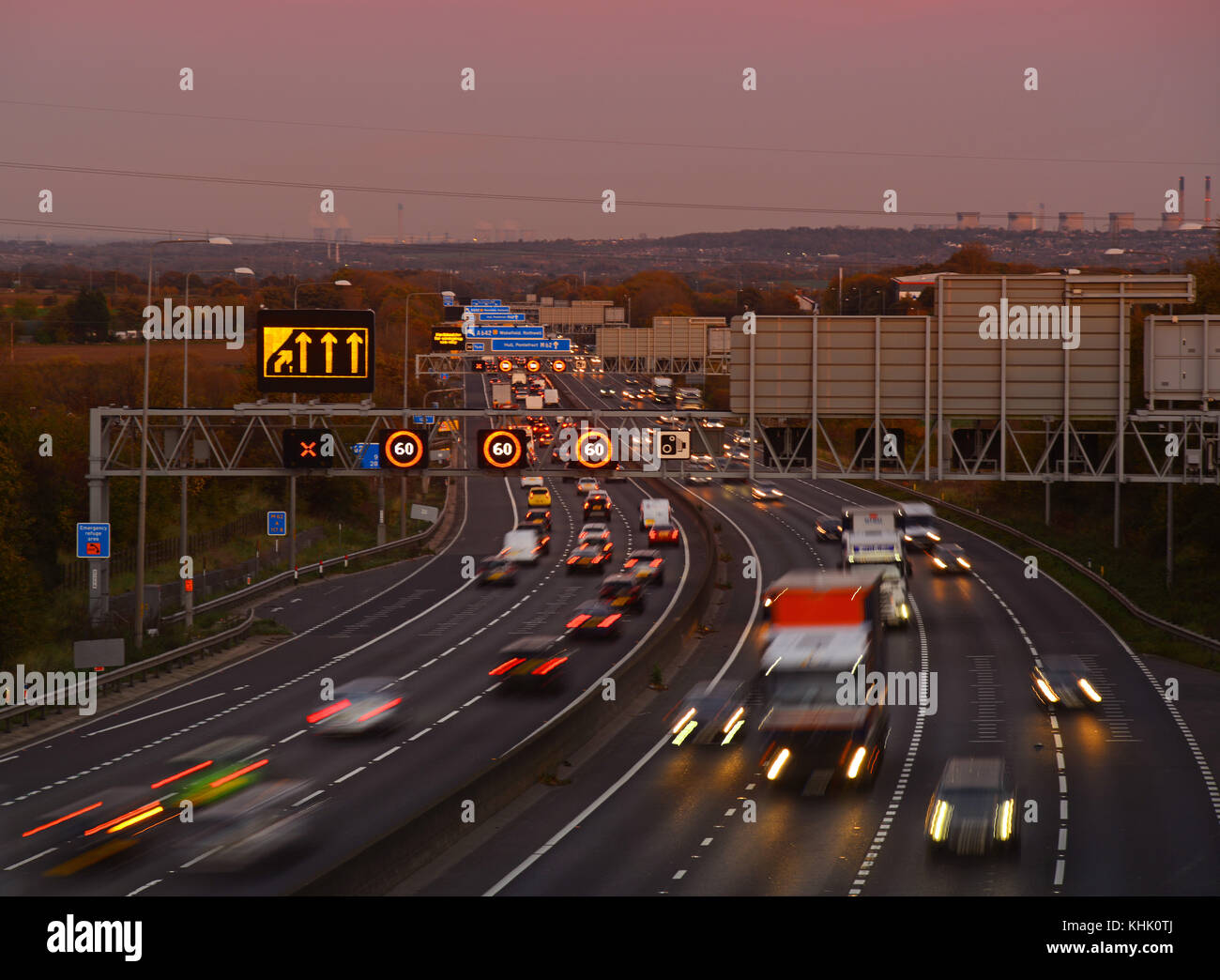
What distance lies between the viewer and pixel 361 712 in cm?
3003

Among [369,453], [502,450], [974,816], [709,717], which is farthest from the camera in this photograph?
[369,453]

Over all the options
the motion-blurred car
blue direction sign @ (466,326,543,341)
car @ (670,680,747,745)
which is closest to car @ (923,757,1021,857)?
car @ (670,680,747,745)

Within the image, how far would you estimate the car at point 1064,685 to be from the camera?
107 feet

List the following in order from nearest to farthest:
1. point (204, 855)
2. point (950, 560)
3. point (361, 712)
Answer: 1. point (204, 855)
2. point (361, 712)
3. point (950, 560)

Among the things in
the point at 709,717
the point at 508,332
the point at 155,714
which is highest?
the point at 508,332

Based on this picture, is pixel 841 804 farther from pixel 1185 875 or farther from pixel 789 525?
pixel 789 525

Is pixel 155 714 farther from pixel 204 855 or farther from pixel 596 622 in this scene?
pixel 596 622

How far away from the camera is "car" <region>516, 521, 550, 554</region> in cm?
6438

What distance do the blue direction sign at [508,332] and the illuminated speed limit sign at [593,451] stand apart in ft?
209

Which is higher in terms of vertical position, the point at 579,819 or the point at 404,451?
the point at 404,451

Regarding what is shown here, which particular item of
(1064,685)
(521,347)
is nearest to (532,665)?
(1064,685)

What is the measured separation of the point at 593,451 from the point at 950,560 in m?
25.5

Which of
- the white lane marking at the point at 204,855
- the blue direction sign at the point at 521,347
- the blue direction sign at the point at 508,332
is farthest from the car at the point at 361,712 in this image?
the blue direction sign at the point at 508,332
